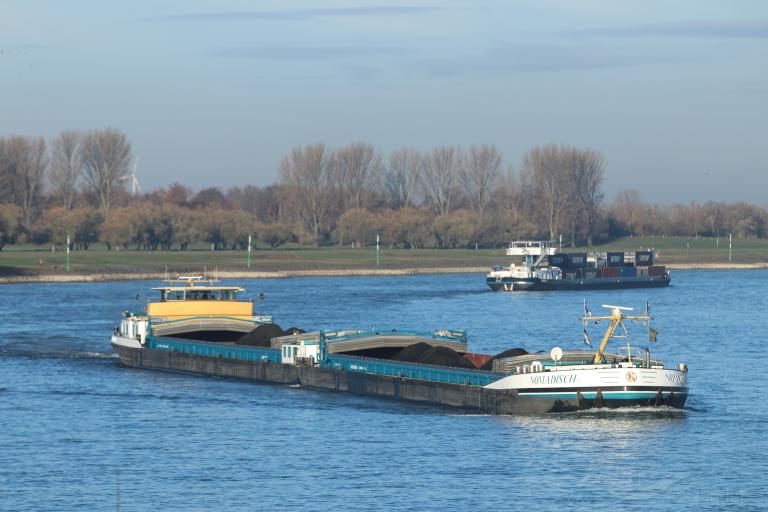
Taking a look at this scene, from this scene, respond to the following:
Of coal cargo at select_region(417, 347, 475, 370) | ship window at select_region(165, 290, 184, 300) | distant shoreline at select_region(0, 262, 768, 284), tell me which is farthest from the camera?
distant shoreline at select_region(0, 262, 768, 284)

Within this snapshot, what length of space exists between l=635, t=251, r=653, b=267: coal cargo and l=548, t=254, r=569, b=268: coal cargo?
11295mm

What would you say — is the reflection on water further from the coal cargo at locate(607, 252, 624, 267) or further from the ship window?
the coal cargo at locate(607, 252, 624, 267)

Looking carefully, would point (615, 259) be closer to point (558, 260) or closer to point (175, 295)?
point (558, 260)

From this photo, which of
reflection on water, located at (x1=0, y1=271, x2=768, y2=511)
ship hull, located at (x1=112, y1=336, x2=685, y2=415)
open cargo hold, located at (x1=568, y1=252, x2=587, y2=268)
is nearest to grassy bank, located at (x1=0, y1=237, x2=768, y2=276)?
open cargo hold, located at (x1=568, y1=252, x2=587, y2=268)

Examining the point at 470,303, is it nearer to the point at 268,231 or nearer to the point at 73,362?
the point at 73,362

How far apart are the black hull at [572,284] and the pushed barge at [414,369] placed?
78122 millimetres

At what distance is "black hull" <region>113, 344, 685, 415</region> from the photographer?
43312 mm

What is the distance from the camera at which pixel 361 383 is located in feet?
168

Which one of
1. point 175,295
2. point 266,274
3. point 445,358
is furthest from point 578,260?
point 445,358

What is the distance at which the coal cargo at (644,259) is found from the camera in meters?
162

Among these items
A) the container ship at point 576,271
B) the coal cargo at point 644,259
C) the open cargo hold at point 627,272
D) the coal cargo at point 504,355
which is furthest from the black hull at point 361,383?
the coal cargo at point 644,259

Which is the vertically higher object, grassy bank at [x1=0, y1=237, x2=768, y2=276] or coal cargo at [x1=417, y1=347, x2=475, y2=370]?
grassy bank at [x1=0, y1=237, x2=768, y2=276]

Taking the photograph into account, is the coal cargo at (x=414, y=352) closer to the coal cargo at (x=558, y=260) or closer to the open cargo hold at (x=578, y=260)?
the coal cargo at (x=558, y=260)

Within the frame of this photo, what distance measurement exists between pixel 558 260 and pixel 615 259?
9.94 m
